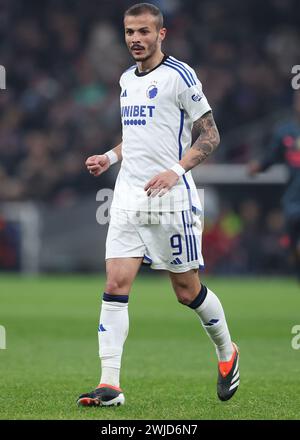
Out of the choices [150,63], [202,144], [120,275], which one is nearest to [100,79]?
[150,63]

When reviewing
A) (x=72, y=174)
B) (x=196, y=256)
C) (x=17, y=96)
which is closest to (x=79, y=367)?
(x=196, y=256)

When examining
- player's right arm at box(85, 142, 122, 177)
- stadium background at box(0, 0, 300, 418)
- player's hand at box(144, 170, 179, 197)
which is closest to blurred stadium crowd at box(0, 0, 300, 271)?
stadium background at box(0, 0, 300, 418)

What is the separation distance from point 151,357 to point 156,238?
2628mm

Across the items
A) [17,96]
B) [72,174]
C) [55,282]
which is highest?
[17,96]

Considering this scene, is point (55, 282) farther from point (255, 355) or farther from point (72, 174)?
point (255, 355)

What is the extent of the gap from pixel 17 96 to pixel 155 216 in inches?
696

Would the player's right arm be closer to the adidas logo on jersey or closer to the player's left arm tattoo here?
the player's left arm tattoo

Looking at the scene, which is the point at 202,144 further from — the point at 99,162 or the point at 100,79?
the point at 100,79

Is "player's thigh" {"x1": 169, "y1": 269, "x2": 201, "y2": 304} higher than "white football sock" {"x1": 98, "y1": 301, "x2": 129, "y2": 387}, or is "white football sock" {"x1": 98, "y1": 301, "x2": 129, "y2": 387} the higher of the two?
"player's thigh" {"x1": 169, "y1": 269, "x2": 201, "y2": 304}

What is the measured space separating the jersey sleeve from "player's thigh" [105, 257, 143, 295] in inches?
36.7

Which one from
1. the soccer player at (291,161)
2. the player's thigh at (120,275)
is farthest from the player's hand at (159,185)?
the soccer player at (291,161)

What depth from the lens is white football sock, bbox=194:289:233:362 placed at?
7.10m

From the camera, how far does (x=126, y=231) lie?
6875mm

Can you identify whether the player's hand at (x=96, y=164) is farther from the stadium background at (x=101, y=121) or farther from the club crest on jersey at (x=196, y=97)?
the stadium background at (x=101, y=121)
